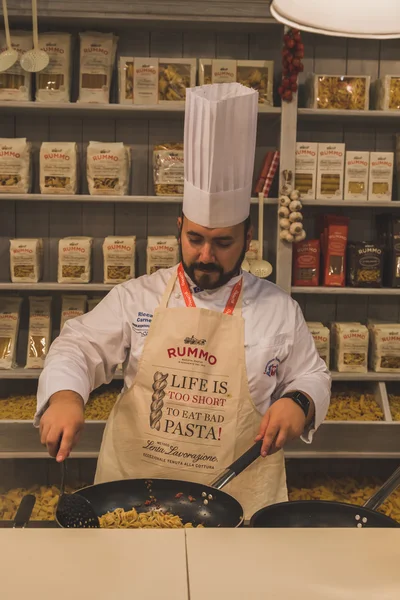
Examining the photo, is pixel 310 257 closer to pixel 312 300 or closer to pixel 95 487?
pixel 312 300

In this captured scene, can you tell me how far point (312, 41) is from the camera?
11.4ft

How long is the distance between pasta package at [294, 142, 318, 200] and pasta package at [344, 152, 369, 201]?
0.16 meters

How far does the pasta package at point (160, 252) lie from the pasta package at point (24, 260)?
0.55m

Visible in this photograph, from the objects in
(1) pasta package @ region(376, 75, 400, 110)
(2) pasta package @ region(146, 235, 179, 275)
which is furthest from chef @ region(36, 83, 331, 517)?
(1) pasta package @ region(376, 75, 400, 110)

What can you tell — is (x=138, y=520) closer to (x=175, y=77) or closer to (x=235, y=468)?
(x=235, y=468)

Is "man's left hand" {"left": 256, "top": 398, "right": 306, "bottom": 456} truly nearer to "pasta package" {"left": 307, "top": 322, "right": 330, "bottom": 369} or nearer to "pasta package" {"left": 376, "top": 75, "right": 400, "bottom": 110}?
"pasta package" {"left": 307, "top": 322, "right": 330, "bottom": 369}

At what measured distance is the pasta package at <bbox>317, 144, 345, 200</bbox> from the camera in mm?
3262

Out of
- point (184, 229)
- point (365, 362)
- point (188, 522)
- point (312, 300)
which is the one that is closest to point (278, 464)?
point (188, 522)

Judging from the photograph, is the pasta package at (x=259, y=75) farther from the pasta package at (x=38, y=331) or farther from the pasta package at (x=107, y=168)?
the pasta package at (x=38, y=331)

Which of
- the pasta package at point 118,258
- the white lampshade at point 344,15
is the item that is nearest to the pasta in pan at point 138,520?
the white lampshade at point 344,15

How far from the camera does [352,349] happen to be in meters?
3.34

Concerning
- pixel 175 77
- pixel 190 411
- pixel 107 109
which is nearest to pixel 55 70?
pixel 107 109

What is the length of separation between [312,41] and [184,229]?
6.76ft

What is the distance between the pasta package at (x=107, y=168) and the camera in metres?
3.22
